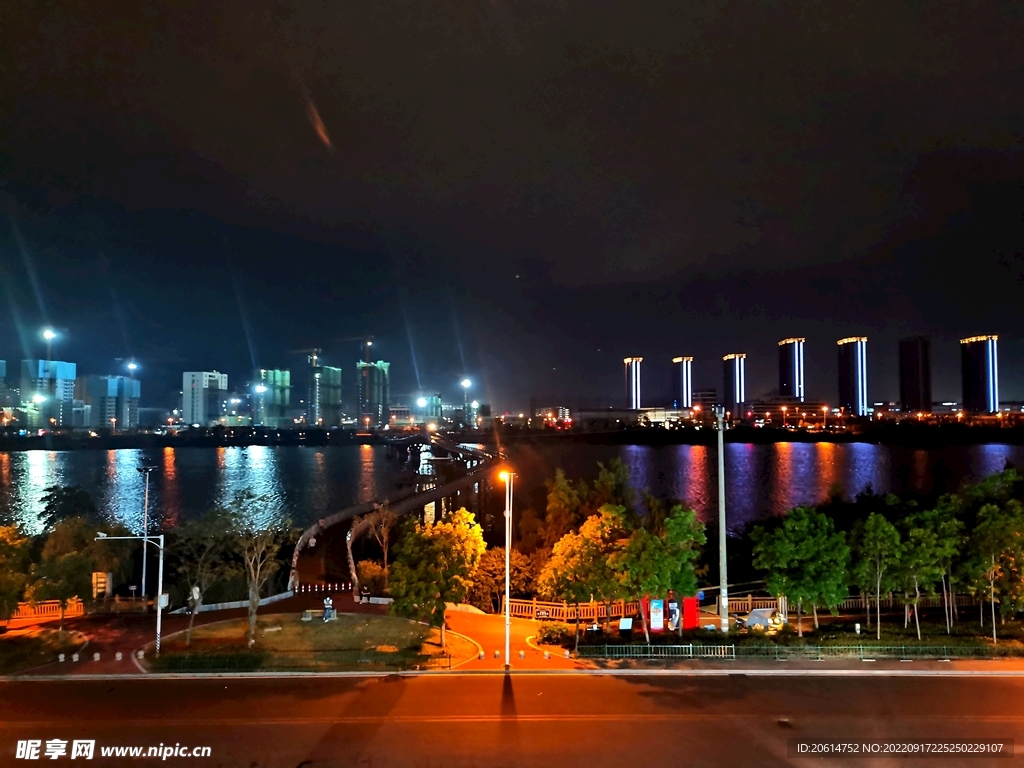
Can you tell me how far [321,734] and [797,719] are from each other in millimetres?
5538

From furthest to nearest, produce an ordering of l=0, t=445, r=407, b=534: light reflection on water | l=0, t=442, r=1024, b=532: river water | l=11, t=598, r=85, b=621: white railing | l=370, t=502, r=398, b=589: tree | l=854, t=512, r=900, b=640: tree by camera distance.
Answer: l=0, t=442, r=1024, b=532: river water, l=0, t=445, r=407, b=534: light reflection on water, l=370, t=502, r=398, b=589: tree, l=11, t=598, r=85, b=621: white railing, l=854, t=512, r=900, b=640: tree

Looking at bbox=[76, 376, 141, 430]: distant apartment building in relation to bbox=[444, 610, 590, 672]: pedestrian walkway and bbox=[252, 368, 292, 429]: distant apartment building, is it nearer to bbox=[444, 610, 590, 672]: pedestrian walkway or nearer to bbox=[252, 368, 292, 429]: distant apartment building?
bbox=[252, 368, 292, 429]: distant apartment building

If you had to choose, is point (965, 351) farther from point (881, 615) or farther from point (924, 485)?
point (881, 615)

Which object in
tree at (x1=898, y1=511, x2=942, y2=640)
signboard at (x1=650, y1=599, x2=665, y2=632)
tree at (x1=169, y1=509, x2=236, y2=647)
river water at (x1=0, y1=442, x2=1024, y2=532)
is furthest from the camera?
river water at (x1=0, y1=442, x2=1024, y2=532)

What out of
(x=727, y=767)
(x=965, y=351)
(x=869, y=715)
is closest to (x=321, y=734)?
(x=727, y=767)

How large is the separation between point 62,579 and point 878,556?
14585mm

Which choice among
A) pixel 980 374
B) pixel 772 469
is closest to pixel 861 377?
pixel 980 374

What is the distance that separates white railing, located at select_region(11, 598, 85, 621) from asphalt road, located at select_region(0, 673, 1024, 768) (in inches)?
170

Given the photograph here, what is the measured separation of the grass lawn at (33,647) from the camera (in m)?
9.91

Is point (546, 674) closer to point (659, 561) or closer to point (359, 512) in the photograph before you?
point (659, 561)

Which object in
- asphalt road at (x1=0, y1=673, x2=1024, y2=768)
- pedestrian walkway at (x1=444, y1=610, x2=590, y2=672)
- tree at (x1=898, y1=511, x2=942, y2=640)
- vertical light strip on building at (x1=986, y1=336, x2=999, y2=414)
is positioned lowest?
asphalt road at (x1=0, y1=673, x2=1024, y2=768)

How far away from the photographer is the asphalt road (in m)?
7.15

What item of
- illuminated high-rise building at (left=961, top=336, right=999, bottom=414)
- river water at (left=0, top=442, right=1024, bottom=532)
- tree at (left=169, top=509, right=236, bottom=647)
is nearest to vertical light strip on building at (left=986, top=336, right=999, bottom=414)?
illuminated high-rise building at (left=961, top=336, right=999, bottom=414)

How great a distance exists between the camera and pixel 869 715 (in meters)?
8.12
